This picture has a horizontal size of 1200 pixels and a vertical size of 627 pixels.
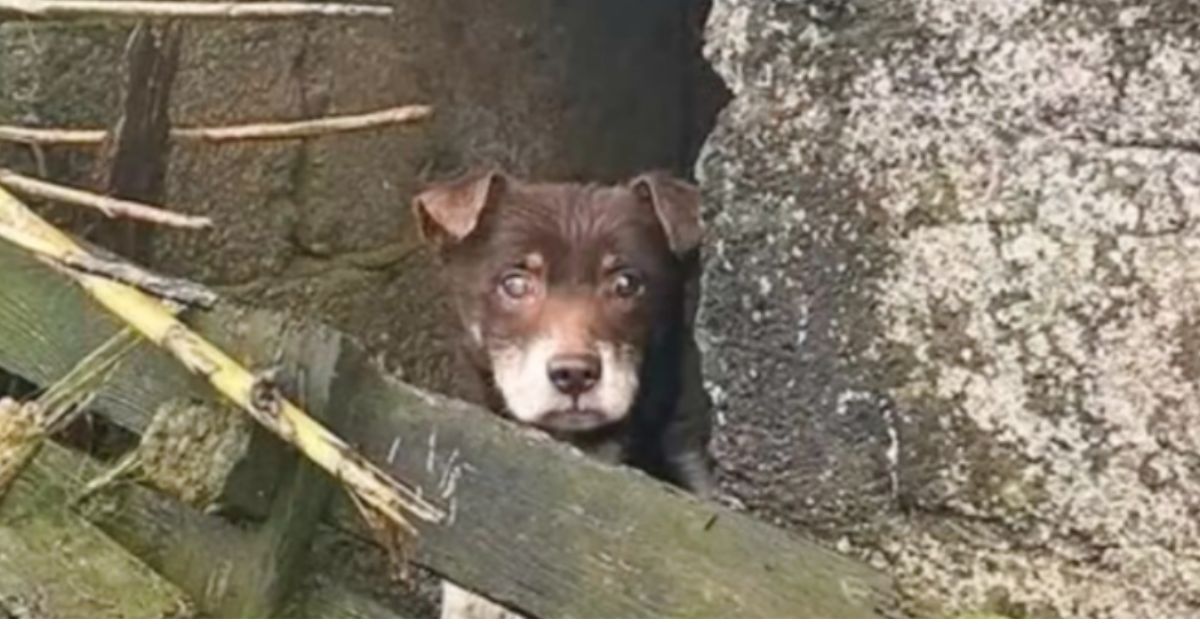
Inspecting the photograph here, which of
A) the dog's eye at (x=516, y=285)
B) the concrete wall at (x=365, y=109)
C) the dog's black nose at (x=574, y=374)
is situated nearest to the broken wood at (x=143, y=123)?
the concrete wall at (x=365, y=109)

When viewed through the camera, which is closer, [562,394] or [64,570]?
[64,570]

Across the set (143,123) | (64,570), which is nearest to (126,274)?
(64,570)

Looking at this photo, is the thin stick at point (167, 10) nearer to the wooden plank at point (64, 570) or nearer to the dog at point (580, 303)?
the wooden plank at point (64, 570)

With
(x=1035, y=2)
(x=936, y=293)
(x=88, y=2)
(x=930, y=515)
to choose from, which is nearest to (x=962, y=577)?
(x=930, y=515)

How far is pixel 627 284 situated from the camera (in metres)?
4.13

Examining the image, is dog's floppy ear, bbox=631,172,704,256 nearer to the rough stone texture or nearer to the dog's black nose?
the dog's black nose

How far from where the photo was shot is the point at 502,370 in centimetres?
411

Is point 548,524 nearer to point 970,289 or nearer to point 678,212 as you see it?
point 970,289

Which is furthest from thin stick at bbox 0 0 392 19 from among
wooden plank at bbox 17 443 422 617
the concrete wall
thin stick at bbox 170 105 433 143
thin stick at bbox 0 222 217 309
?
the concrete wall

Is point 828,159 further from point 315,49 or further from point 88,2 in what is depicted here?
point 315,49

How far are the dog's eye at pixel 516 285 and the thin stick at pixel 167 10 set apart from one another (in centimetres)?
90

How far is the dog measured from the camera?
400cm

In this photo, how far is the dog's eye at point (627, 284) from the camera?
412 cm

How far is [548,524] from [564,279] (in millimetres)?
1020
